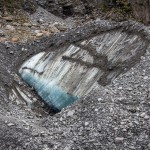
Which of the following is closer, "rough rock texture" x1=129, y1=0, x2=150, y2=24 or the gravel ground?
the gravel ground

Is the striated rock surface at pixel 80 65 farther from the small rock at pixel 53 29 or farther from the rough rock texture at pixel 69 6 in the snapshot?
the rough rock texture at pixel 69 6

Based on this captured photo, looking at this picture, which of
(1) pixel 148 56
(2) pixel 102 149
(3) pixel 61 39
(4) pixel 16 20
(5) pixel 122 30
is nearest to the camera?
(2) pixel 102 149

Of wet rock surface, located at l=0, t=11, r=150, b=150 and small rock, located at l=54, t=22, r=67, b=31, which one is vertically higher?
wet rock surface, located at l=0, t=11, r=150, b=150

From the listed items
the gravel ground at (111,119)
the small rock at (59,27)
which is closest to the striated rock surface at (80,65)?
the gravel ground at (111,119)

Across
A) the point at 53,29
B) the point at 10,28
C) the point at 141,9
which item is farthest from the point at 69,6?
the point at 10,28

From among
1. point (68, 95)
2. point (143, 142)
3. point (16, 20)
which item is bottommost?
point (16, 20)

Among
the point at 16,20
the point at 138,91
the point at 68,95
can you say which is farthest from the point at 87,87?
the point at 16,20

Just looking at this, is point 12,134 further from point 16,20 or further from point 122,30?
point 16,20

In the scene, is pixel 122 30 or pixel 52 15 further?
pixel 52 15

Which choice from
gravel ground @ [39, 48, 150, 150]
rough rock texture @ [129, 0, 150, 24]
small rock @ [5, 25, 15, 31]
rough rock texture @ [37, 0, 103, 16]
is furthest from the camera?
rough rock texture @ [37, 0, 103, 16]

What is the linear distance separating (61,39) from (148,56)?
4602 millimetres

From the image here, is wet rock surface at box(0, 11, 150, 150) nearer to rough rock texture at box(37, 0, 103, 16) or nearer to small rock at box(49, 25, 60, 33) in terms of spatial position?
small rock at box(49, 25, 60, 33)

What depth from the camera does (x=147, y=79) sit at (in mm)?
11883

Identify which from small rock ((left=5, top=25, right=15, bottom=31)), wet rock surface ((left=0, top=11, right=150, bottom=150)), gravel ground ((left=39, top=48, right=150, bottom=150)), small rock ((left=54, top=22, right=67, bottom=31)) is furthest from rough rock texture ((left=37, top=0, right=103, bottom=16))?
gravel ground ((left=39, top=48, right=150, bottom=150))
